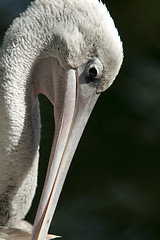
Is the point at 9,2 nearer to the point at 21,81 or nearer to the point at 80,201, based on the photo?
the point at 80,201

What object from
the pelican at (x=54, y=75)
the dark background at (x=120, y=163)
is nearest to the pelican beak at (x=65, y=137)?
→ the pelican at (x=54, y=75)

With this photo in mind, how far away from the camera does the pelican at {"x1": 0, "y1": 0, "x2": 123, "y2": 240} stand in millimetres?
3195

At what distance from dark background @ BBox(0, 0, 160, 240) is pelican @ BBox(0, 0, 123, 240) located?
1.27 metres

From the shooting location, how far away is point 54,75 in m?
3.42

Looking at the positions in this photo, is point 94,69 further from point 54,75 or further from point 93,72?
point 54,75

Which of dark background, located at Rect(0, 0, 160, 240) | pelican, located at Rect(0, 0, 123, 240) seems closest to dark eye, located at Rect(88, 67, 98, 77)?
pelican, located at Rect(0, 0, 123, 240)

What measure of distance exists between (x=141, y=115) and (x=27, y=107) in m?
1.99

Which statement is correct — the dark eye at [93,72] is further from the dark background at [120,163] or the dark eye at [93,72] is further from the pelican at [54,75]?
the dark background at [120,163]

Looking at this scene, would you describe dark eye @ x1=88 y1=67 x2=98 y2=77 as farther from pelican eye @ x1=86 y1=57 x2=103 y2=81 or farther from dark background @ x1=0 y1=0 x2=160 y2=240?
dark background @ x1=0 y1=0 x2=160 y2=240

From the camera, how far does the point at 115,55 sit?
3193 mm

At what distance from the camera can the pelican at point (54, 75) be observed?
3195mm

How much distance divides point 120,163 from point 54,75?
70.1 inches

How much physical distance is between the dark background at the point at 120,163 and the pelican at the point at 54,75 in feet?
4.18

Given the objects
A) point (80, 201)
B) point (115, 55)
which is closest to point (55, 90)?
point (115, 55)
